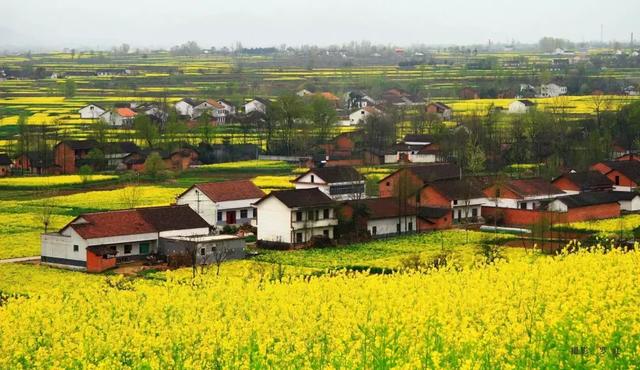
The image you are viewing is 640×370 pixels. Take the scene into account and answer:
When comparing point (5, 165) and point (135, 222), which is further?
point (5, 165)

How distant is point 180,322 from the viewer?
46.6 feet

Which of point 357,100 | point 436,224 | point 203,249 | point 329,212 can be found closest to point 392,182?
point 436,224

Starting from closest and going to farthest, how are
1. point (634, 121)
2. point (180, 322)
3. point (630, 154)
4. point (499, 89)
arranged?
point (180, 322) → point (630, 154) → point (634, 121) → point (499, 89)

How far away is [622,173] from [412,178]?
7541 mm

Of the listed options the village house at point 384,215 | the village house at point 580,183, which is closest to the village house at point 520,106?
the village house at point 580,183

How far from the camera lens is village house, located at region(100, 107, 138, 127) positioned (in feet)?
193

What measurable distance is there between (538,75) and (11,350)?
7507cm

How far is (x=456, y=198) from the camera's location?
103 ft

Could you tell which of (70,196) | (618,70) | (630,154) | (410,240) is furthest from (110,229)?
(618,70)

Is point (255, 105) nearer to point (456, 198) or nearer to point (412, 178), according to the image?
point (412, 178)

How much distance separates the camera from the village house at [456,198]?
31219 millimetres

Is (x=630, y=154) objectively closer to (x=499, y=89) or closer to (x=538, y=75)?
(x=499, y=89)

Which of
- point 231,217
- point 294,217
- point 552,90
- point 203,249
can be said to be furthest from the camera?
point 552,90

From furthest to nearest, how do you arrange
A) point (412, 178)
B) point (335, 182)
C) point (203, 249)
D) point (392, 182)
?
point (392, 182) < point (335, 182) < point (412, 178) < point (203, 249)
